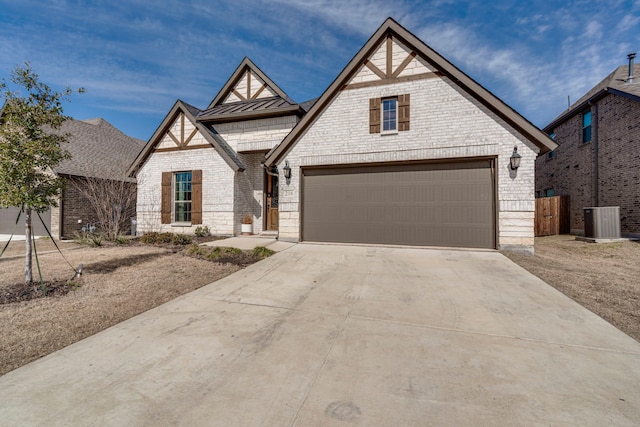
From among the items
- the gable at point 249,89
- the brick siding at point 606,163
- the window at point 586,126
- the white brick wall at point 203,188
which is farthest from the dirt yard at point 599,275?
the gable at point 249,89

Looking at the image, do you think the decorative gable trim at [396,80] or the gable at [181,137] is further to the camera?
the gable at [181,137]

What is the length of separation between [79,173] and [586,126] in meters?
26.8

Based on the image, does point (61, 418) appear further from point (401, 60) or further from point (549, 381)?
point (401, 60)

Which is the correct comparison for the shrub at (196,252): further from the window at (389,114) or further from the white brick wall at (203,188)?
the window at (389,114)

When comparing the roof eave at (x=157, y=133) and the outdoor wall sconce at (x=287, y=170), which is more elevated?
the roof eave at (x=157, y=133)

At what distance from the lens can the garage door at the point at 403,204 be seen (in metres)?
8.48

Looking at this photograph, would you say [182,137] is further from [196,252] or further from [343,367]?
[343,367]

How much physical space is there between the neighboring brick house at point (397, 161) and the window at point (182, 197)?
0.81 metres

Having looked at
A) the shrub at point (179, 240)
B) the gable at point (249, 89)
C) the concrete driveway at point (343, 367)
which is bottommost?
the concrete driveway at point (343, 367)

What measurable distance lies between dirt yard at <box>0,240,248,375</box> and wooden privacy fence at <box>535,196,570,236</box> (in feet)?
Result: 49.5

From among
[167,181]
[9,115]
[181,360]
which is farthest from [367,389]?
[167,181]

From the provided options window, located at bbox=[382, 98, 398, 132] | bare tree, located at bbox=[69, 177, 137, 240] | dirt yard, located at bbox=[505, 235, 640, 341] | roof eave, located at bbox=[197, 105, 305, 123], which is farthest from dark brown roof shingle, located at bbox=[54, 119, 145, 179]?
dirt yard, located at bbox=[505, 235, 640, 341]

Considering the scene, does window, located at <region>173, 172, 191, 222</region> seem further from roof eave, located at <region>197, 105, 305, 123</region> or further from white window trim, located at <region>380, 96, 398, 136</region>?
white window trim, located at <region>380, 96, 398, 136</region>

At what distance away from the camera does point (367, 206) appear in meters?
9.48
